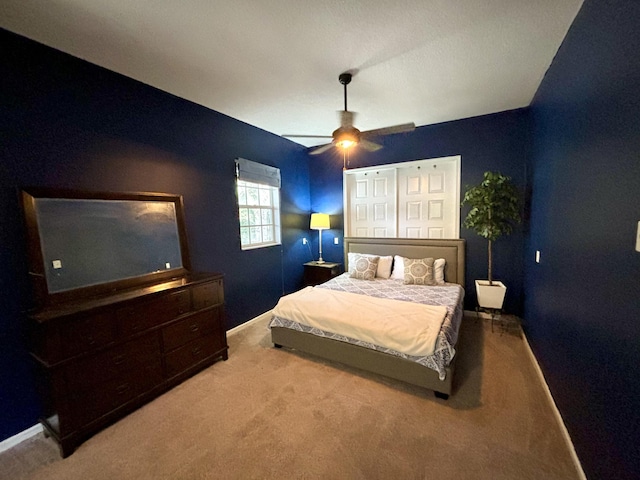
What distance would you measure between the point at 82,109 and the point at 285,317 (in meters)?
2.64

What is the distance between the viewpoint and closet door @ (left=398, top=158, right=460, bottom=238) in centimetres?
390

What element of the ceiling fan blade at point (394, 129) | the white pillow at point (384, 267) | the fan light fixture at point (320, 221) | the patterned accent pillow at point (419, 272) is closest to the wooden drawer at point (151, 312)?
the ceiling fan blade at point (394, 129)

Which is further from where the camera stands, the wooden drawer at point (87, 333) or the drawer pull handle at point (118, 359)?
the drawer pull handle at point (118, 359)

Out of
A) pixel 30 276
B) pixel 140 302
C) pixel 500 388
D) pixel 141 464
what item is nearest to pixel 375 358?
pixel 500 388

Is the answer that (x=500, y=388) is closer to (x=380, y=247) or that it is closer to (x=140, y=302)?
(x=380, y=247)

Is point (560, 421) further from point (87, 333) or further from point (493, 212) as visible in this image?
point (87, 333)

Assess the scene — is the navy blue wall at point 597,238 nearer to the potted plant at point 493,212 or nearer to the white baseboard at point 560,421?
the white baseboard at point 560,421

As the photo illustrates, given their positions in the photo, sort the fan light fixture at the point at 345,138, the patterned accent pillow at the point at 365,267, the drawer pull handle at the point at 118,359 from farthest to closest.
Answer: the patterned accent pillow at the point at 365,267
the fan light fixture at the point at 345,138
the drawer pull handle at the point at 118,359

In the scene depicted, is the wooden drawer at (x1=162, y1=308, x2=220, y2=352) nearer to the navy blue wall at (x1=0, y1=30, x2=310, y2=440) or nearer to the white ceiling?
the navy blue wall at (x1=0, y1=30, x2=310, y2=440)

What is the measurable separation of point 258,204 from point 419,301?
2.72 meters

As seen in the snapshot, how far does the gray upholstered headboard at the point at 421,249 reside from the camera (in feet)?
12.3

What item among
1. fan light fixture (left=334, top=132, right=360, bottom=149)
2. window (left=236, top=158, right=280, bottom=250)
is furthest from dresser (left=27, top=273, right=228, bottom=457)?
fan light fixture (left=334, top=132, right=360, bottom=149)

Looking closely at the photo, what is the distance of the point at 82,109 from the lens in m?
2.12

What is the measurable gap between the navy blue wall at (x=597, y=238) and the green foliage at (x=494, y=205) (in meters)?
0.97
